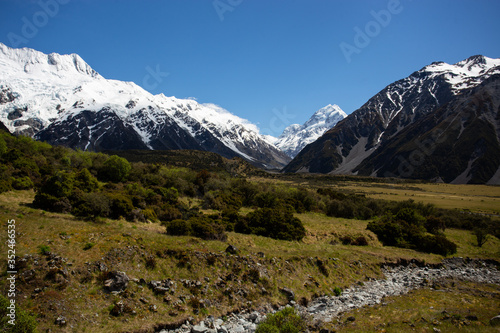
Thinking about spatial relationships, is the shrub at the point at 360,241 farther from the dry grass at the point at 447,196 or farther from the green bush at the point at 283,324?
the dry grass at the point at 447,196

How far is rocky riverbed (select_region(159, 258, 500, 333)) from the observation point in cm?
1581

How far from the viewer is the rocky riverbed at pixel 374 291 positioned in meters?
15.8

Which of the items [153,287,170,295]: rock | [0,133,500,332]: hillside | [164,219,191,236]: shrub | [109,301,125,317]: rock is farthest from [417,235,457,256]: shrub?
[109,301,125,317]: rock

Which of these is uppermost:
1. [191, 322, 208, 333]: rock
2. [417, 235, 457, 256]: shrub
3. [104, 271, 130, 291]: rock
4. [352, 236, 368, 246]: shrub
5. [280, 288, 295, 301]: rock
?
[104, 271, 130, 291]: rock

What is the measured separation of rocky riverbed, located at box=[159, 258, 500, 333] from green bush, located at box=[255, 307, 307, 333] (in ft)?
6.48

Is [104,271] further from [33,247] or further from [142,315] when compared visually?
[33,247]

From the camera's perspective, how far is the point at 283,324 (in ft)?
46.7

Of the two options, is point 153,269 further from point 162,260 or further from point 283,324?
point 283,324

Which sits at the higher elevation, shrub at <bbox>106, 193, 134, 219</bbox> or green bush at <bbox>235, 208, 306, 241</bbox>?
shrub at <bbox>106, 193, 134, 219</bbox>

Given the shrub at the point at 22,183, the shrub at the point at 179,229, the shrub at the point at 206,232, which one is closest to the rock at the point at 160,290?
the shrub at the point at 206,232

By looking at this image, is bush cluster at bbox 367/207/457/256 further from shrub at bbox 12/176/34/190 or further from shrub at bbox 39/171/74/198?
shrub at bbox 12/176/34/190

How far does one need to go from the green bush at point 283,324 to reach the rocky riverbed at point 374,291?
1974 mm

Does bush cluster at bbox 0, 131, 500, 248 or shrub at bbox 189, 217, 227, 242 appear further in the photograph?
bush cluster at bbox 0, 131, 500, 248

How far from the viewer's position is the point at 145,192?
1763 inches
